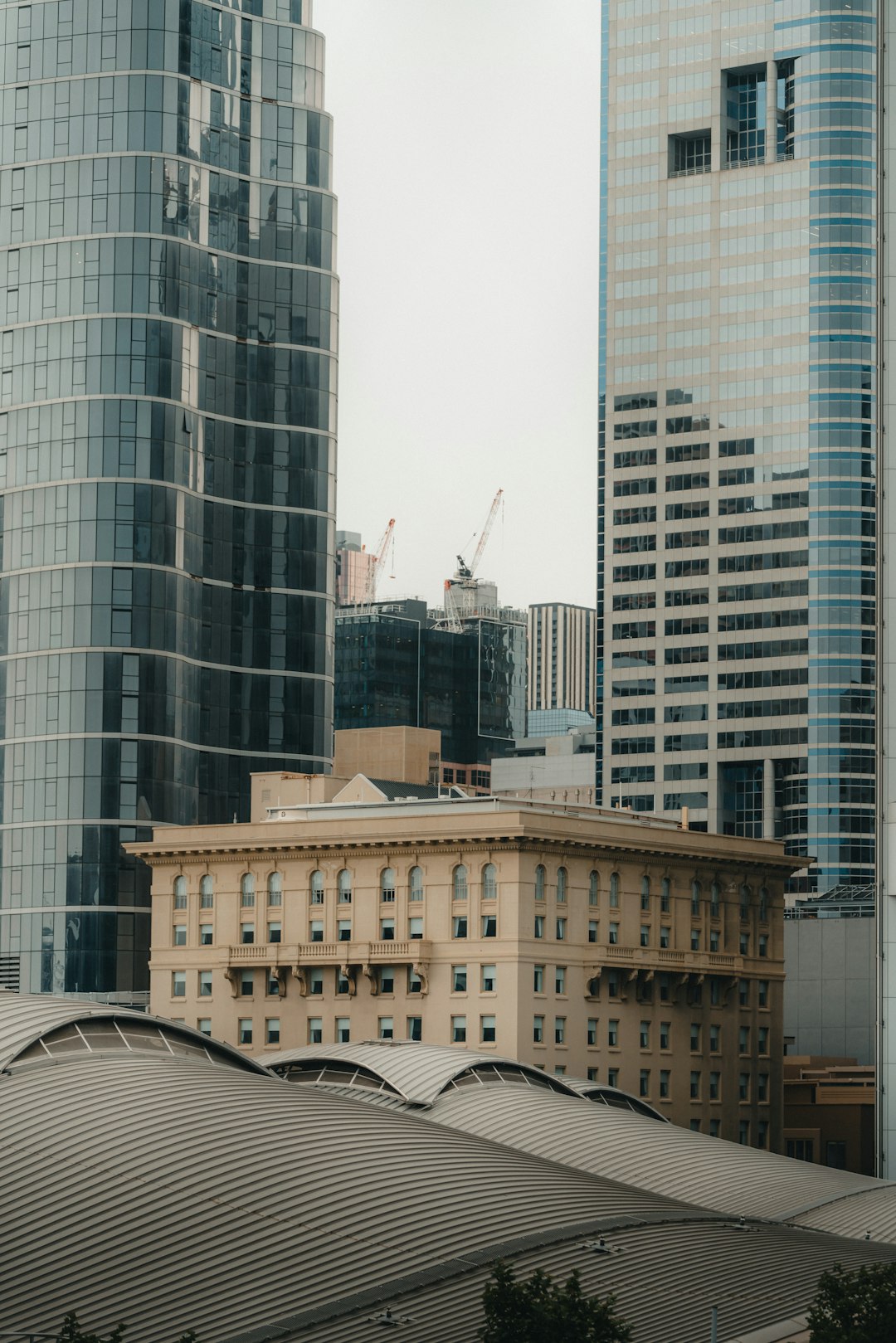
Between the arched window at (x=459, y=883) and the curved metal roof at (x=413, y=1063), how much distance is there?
113 feet

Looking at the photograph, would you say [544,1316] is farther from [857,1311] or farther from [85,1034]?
[85,1034]

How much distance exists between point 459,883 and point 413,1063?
41508mm

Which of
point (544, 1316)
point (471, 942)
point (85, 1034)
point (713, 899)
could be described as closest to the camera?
point (544, 1316)

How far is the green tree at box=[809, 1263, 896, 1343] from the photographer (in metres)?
82.4

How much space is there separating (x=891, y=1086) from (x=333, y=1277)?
6232cm

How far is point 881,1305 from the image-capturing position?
8356 cm

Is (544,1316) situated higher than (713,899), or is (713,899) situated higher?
(713,899)

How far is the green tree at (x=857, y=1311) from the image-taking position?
82.4 meters

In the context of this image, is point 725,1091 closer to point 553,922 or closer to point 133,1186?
point 553,922

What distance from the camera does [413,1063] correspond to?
142 metres

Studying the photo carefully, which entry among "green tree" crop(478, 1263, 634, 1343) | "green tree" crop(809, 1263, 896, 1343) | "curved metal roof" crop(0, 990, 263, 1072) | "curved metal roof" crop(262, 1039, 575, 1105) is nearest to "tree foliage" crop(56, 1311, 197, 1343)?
"green tree" crop(478, 1263, 634, 1343)

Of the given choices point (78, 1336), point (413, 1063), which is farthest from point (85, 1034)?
point (78, 1336)

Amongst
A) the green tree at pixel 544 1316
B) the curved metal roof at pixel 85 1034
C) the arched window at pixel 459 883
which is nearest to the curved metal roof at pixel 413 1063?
the curved metal roof at pixel 85 1034

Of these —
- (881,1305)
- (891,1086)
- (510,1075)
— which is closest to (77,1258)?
(881,1305)
